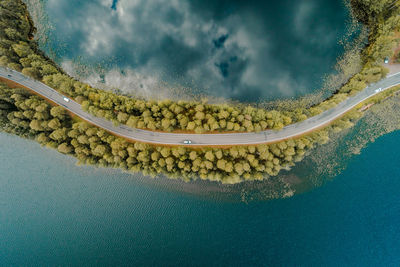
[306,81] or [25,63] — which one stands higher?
[306,81]

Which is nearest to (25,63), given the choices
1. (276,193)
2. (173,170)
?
(173,170)

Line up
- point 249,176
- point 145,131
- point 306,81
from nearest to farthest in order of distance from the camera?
point 249,176, point 145,131, point 306,81

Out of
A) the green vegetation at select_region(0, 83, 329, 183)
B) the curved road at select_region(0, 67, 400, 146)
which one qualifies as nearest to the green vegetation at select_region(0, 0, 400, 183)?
the green vegetation at select_region(0, 83, 329, 183)

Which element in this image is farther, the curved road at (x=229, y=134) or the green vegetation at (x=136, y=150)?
the curved road at (x=229, y=134)

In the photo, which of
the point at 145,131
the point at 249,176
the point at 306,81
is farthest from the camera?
the point at 306,81

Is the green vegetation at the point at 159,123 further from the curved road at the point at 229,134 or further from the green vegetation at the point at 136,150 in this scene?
the curved road at the point at 229,134

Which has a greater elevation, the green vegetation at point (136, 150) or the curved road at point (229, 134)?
the curved road at point (229, 134)

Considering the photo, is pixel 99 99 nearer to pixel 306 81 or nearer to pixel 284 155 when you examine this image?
pixel 284 155

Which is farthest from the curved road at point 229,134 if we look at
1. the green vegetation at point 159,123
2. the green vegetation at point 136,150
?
the green vegetation at point 136,150
